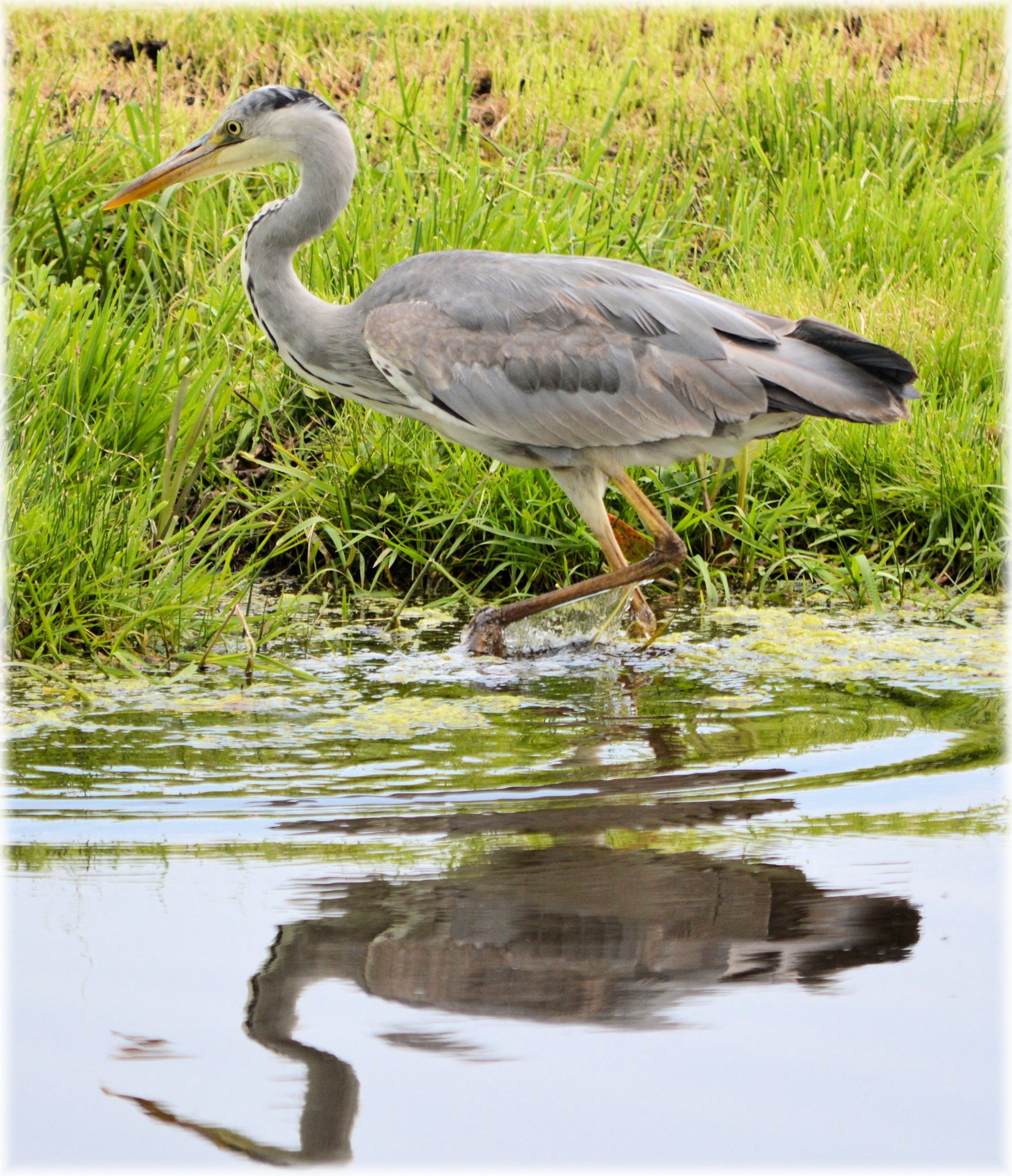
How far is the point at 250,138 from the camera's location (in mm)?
5547

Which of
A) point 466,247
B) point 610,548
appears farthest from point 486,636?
point 466,247

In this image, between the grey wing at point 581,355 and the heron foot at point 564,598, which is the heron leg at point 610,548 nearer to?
the heron foot at point 564,598

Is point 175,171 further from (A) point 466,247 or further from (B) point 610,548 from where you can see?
(B) point 610,548

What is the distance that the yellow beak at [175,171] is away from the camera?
5.53 m

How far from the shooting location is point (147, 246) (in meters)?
6.80

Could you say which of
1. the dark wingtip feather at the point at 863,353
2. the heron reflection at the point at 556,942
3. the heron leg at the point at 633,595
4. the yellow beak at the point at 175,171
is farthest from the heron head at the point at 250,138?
the heron reflection at the point at 556,942

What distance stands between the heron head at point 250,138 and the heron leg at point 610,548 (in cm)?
151

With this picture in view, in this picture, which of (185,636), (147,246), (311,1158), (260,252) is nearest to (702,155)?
(147,246)

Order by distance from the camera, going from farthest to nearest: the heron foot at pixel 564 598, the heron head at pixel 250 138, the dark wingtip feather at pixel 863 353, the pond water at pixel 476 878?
the heron head at pixel 250 138
the heron foot at pixel 564 598
the dark wingtip feather at pixel 863 353
the pond water at pixel 476 878

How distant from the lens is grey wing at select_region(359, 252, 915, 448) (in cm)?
497

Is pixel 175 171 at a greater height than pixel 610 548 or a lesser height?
greater

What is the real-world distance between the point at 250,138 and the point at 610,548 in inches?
76.4

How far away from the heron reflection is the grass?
193 cm

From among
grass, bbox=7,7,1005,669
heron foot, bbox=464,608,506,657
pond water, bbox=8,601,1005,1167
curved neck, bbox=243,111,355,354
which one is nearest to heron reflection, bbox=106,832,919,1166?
pond water, bbox=8,601,1005,1167
